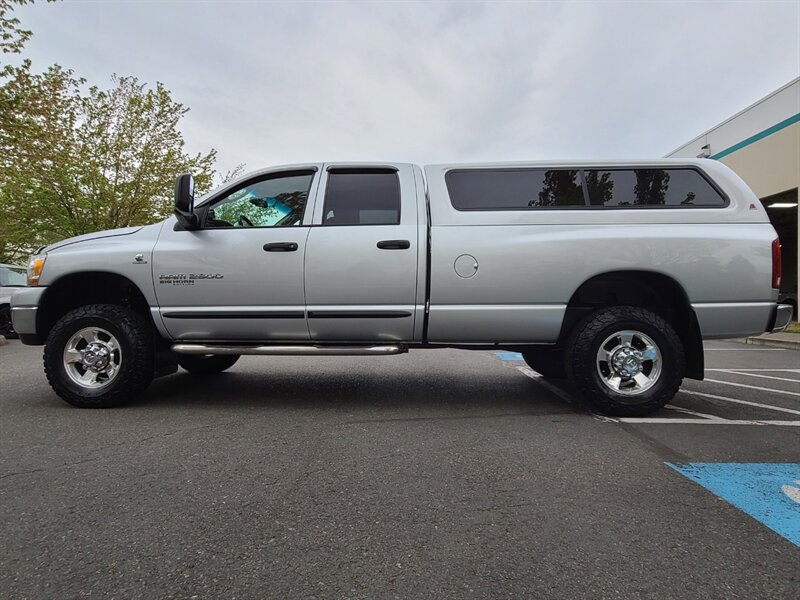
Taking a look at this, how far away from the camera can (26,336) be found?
4.12 m

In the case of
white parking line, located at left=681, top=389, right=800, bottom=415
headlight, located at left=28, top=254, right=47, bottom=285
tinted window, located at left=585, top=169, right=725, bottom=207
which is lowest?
white parking line, located at left=681, top=389, right=800, bottom=415

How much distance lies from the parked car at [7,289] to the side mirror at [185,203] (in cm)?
881

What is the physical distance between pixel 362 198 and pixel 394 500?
8.71ft

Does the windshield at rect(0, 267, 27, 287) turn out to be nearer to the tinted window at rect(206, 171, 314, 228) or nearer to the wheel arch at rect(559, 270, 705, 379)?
the tinted window at rect(206, 171, 314, 228)

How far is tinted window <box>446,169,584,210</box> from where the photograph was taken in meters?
3.91

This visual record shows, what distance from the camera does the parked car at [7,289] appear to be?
402 inches

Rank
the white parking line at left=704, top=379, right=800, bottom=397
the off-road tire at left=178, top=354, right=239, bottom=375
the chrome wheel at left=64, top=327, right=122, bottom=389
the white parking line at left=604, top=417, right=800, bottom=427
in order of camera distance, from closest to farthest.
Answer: the white parking line at left=604, top=417, right=800, bottom=427
the chrome wheel at left=64, top=327, right=122, bottom=389
the white parking line at left=704, top=379, right=800, bottom=397
the off-road tire at left=178, top=354, right=239, bottom=375

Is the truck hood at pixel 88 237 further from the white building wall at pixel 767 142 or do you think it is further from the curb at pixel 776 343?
the white building wall at pixel 767 142

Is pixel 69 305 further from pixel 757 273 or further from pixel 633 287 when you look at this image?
pixel 757 273

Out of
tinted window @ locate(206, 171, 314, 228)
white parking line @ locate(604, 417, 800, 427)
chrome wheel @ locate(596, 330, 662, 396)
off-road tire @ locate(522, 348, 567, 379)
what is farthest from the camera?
off-road tire @ locate(522, 348, 567, 379)

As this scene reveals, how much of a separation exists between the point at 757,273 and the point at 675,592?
3.01 meters

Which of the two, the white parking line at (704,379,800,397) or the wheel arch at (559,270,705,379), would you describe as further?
the white parking line at (704,379,800,397)

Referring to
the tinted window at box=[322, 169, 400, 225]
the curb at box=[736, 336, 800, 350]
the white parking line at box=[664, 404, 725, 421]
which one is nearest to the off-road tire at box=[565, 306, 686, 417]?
the white parking line at box=[664, 404, 725, 421]

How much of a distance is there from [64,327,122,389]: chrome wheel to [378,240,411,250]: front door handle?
2399 millimetres
